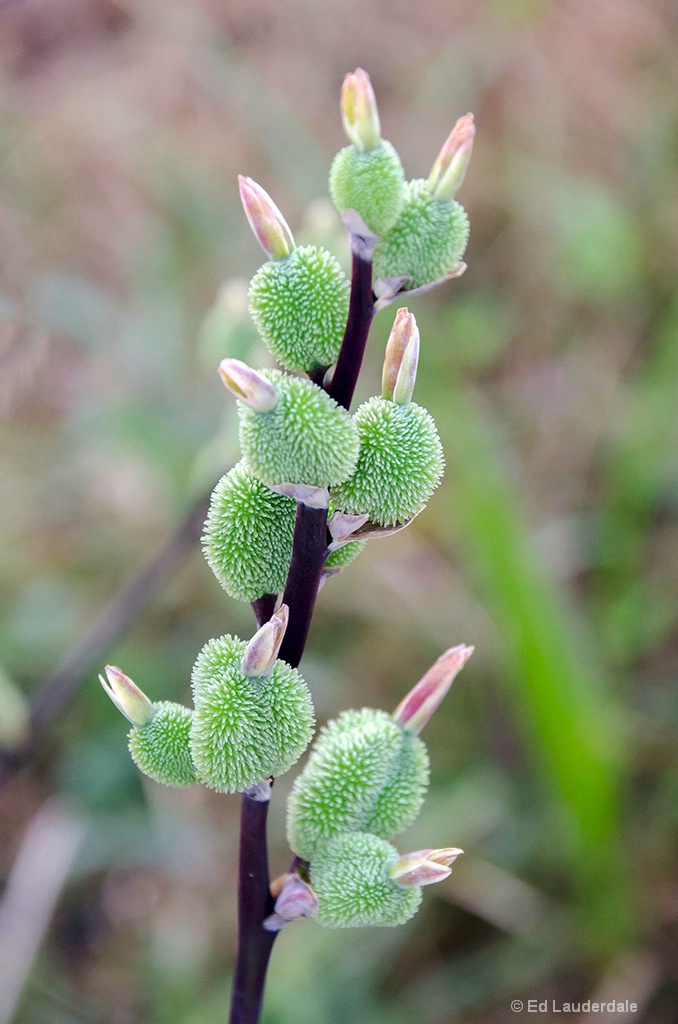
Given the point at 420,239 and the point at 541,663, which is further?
the point at 541,663

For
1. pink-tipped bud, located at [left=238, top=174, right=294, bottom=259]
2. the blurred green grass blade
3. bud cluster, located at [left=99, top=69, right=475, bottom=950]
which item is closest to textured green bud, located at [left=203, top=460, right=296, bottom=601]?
bud cluster, located at [left=99, top=69, right=475, bottom=950]

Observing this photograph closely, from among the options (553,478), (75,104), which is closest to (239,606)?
(553,478)

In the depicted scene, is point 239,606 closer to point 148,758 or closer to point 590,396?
point 590,396

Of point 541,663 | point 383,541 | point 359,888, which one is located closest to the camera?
point 359,888

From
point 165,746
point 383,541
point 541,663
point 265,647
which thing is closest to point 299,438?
point 265,647

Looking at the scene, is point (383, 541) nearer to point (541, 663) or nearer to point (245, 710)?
point (541, 663)

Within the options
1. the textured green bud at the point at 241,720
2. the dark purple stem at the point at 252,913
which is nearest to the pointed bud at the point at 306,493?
the textured green bud at the point at 241,720

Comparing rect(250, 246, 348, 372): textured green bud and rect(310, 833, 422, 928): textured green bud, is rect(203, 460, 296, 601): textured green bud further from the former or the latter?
rect(310, 833, 422, 928): textured green bud
